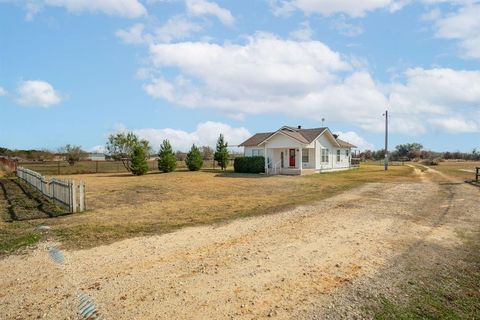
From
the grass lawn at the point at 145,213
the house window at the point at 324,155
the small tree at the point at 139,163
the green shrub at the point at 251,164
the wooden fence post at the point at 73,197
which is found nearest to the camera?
the grass lawn at the point at 145,213

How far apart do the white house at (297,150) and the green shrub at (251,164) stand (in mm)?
681

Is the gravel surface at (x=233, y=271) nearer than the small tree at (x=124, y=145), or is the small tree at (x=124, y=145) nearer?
the gravel surface at (x=233, y=271)

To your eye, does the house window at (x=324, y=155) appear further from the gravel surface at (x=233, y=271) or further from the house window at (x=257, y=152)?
the gravel surface at (x=233, y=271)

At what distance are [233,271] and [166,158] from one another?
33.0 m

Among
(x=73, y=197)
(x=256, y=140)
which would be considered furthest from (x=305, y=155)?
(x=73, y=197)

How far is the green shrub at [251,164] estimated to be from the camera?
35.0m

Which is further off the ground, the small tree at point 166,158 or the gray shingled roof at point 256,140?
the gray shingled roof at point 256,140

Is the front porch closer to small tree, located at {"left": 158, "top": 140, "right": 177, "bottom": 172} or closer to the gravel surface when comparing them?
small tree, located at {"left": 158, "top": 140, "right": 177, "bottom": 172}

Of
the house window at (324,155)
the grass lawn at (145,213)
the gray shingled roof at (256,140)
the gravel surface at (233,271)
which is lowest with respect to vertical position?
the gravel surface at (233,271)

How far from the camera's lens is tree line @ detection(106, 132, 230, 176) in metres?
35.9

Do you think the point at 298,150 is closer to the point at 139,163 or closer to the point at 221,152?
the point at 221,152

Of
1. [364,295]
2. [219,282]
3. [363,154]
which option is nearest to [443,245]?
[364,295]

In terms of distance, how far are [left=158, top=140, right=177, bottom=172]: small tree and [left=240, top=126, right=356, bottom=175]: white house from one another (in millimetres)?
8346

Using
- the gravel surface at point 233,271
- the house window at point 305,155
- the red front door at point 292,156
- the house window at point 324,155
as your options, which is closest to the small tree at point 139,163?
the red front door at point 292,156
